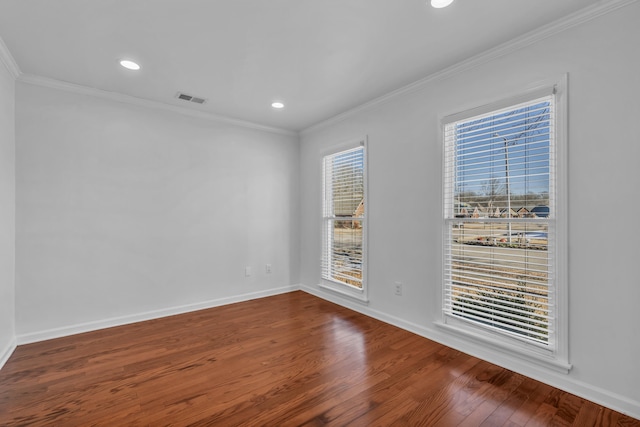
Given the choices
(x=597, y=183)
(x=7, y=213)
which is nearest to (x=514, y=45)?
(x=597, y=183)

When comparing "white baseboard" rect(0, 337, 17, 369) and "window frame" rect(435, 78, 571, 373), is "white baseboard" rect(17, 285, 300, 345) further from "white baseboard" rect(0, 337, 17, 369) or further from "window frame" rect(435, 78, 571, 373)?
"window frame" rect(435, 78, 571, 373)

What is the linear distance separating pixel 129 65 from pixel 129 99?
79 centimetres

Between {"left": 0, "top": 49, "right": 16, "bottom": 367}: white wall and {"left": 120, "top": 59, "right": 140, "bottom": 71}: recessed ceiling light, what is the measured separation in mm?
854

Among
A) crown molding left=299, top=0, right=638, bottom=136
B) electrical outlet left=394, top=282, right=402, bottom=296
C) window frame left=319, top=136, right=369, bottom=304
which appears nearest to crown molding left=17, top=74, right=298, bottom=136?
window frame left=319, top=136, right=369, bottom=304

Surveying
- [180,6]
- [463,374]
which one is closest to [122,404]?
[463,374]

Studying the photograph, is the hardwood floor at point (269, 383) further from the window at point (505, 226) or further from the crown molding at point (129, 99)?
the crown molding at point (129, 99)

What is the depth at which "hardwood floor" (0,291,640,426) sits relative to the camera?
175 centimetres

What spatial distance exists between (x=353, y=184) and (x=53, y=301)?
331 centimetres

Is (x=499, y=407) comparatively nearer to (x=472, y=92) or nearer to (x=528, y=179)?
(x=528, y=179)

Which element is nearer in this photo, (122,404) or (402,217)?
(122,404)

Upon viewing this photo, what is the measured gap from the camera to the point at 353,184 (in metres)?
3.79

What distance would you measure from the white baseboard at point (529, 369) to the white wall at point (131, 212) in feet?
6.92

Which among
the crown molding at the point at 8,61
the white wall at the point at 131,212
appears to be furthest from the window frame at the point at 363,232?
the crown molding at the point at 8,61

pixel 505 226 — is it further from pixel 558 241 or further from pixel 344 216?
pixel 344 216
